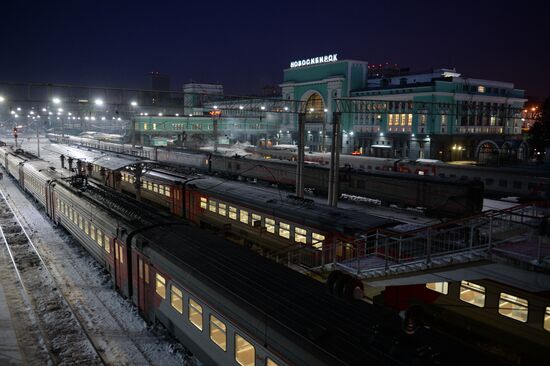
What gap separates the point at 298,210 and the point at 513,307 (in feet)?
26.4

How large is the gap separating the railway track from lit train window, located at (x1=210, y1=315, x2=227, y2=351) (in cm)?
426

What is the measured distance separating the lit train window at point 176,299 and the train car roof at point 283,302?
38 centimetres

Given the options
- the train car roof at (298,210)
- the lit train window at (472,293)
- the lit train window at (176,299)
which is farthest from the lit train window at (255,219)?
the lit train window at (472,293)

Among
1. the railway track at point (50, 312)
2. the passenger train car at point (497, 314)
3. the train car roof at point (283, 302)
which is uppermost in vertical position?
the train car roof at point (283, 302)

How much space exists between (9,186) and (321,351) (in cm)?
4665

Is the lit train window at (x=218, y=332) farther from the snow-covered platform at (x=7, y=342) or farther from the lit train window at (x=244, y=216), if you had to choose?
the lit train window at (x=244, y=216)

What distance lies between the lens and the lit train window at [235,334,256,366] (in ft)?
26.8

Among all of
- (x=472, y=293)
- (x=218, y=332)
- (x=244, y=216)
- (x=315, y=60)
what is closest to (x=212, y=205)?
(x=244, y=216)

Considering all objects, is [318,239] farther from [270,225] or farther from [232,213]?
[232,213]

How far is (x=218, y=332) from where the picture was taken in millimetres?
9219

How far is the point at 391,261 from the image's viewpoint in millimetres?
12125

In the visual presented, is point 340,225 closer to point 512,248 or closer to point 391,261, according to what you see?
point 391,261

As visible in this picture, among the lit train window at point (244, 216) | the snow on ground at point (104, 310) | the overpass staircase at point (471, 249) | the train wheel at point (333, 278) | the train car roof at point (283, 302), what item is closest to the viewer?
the train car roof at point (283, 302)

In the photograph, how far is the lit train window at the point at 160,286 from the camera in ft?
38.1
